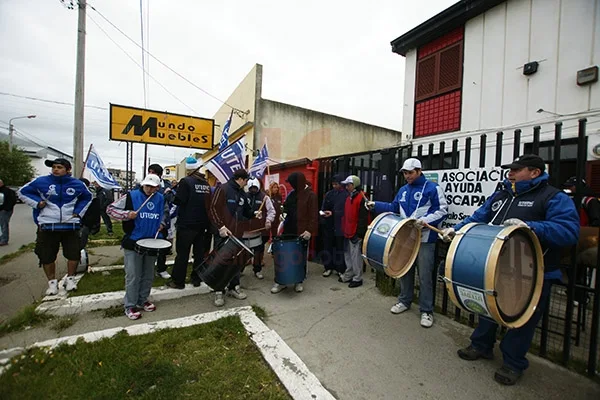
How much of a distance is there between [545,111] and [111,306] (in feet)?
28.0

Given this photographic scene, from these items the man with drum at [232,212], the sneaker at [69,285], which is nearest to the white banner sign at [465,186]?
the man with drum at [232,212]

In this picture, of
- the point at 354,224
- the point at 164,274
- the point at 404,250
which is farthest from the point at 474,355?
the point at 164,274

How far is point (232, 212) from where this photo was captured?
14.5 feet

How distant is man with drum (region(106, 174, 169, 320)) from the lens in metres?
3.68

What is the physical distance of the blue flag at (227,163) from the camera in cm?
498

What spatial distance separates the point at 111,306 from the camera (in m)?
4.01

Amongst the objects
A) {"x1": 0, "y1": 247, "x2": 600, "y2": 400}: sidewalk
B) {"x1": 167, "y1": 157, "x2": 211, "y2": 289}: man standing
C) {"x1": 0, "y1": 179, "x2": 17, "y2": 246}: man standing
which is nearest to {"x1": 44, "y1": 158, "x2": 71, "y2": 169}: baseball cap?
{"x1": 167, "y1": 157, "x2": 211, "y2": 289}: man standing

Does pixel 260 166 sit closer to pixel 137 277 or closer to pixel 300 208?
pixel 300 208

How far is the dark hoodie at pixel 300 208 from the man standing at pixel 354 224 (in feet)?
1.96

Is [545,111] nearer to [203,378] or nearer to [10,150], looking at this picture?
[203,378]

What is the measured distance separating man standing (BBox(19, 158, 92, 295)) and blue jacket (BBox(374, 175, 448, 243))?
479 centimetres

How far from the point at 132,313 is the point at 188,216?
4.94 ft

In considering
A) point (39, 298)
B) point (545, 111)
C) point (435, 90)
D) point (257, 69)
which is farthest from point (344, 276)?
point (257, 69)

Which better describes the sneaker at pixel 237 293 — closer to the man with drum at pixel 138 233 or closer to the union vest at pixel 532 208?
the man with drum at pixel 138 233
